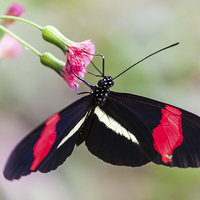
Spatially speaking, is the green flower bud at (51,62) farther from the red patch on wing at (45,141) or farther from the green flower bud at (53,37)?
the red patch on wing at (45,141)

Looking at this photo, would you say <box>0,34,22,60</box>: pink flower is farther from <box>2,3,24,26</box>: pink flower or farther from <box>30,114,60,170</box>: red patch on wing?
<box>30,114,60,170</box>: red patch on wing

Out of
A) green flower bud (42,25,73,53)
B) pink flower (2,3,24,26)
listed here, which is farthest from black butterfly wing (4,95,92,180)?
pink flower (2,3,24,26)

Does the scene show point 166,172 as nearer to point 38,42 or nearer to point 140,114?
point 140,114

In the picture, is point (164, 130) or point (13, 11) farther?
point (13, 11)

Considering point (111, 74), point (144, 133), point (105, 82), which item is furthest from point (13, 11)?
point (111, 74)

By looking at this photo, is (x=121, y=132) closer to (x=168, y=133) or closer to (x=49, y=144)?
(x=168, y=133)

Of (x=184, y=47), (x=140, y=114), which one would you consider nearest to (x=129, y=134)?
(x=140, y=114)
